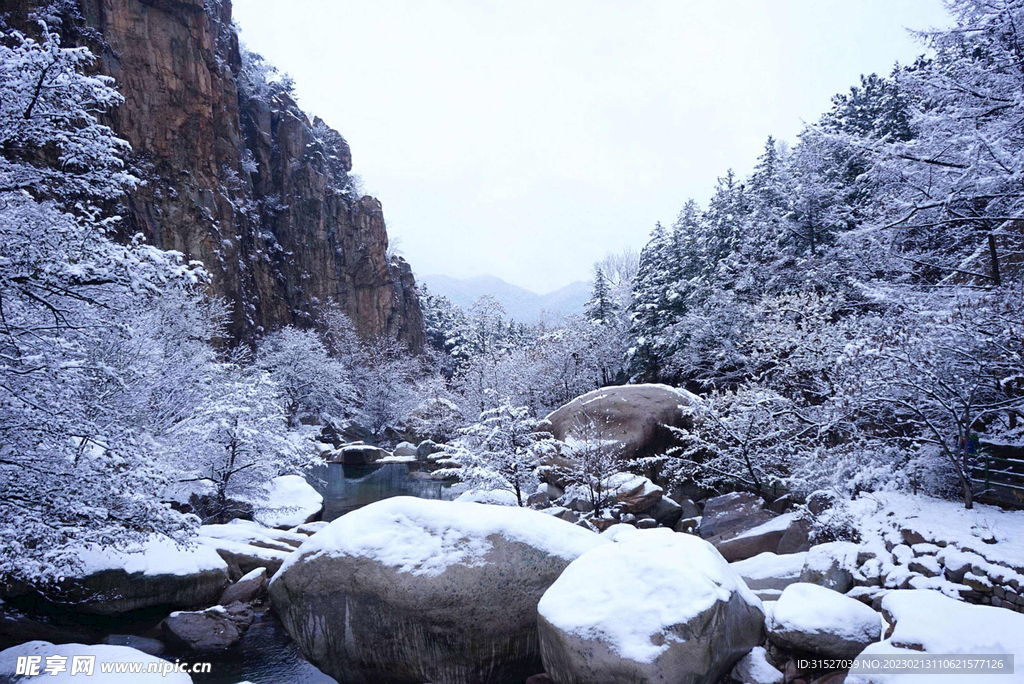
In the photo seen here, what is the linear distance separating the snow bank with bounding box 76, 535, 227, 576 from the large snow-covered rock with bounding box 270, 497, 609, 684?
300 cm

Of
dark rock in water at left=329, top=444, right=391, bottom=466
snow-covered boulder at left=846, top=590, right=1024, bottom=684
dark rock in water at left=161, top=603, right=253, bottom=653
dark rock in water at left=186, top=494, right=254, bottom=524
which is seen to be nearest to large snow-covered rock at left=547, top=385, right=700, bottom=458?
dark rock in water at left=161, top=603, right=253, bottom=653

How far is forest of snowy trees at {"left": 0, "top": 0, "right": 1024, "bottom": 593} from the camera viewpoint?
5.15 m

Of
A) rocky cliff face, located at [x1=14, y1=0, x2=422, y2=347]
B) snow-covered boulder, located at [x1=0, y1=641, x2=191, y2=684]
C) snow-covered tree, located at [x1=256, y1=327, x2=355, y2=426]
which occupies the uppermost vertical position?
rocky cliff face, located at [x1=14, y1=0, x2=422, y2=347]

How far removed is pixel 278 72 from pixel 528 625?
2598 inches

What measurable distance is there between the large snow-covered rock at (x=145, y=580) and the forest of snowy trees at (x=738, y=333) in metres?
0.95

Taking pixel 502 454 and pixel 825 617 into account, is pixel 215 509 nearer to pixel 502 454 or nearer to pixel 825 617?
pixel 502 454

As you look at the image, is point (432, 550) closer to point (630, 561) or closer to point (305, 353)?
point (630, 561)

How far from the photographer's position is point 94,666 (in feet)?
14.9

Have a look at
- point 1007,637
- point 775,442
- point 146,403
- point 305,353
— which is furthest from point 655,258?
point 1007,637

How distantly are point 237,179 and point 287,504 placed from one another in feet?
116

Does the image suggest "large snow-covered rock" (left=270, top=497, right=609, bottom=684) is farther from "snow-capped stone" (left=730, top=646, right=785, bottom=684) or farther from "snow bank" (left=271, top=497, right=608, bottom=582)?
"snow-capped stone" (left=730, top=646, right=785, bottom=684)

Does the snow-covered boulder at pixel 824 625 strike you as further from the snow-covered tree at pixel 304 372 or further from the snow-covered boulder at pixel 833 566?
the snow-covered tree at pixel 304 372

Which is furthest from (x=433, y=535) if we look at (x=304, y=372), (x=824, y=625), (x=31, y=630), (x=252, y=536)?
(x=304, y=372)

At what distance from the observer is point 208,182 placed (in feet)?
121
